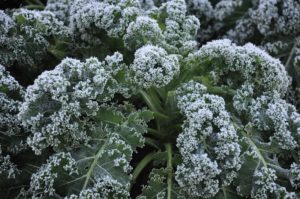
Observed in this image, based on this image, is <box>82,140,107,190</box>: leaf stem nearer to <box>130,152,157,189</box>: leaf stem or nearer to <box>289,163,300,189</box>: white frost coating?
<box>130,152,157,189</box>: leaf stem

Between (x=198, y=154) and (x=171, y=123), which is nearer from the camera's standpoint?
(x=198, y=154)

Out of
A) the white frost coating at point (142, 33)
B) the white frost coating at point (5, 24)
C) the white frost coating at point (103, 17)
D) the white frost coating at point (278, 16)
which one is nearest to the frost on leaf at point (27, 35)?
the white frost coating at point (5, 24)

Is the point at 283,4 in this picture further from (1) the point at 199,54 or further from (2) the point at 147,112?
(2) the point at 147,112

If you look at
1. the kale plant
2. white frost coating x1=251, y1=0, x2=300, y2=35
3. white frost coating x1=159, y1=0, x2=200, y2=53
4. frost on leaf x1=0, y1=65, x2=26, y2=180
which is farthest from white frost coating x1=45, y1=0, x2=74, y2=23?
white frost coating x1=251, y1=0, x2=300, y2=35

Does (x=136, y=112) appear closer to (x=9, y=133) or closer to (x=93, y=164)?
(x=93, y=164)

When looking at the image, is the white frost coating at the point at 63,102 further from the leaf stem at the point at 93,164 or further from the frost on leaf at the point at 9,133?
the frost on leaf at the point at 9,133

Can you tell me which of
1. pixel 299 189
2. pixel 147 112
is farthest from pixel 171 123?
pixel 299 189

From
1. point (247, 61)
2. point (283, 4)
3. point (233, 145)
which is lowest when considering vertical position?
point (233, 145)

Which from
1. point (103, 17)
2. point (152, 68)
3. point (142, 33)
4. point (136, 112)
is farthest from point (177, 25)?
point (136, 112)
